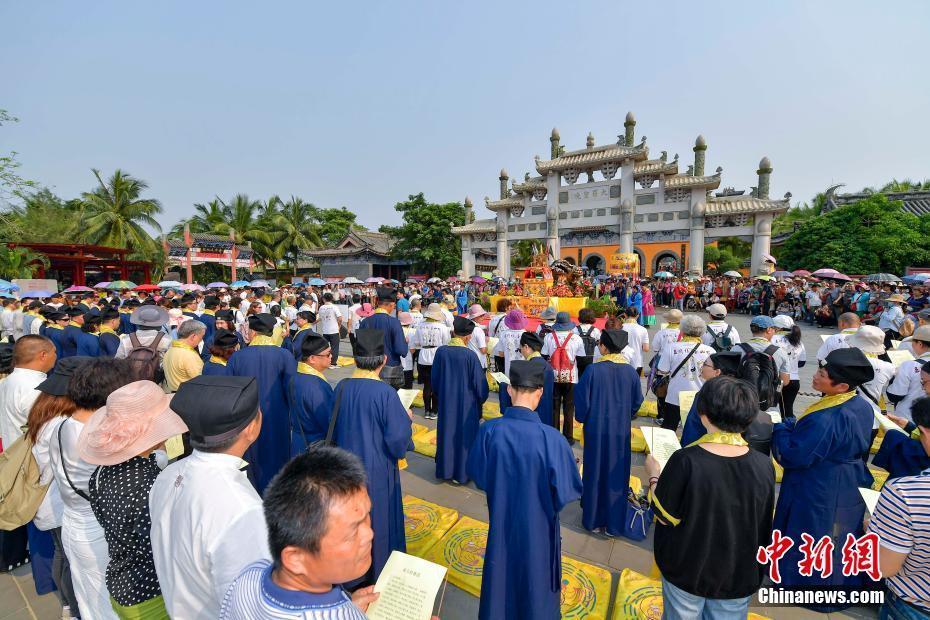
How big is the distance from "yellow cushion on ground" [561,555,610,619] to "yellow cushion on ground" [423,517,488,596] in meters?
0.59

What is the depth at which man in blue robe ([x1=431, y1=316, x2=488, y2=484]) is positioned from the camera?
436cm

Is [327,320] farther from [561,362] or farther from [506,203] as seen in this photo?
[506,203]

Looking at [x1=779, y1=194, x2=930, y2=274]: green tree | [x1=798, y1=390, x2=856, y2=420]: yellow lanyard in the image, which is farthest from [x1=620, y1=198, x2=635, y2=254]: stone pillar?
[x1=798, y1=390, x2=856, y2=420]: yellow lanyard

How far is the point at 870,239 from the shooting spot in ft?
53.7

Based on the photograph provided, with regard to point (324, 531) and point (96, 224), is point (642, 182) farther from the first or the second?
point (96, 224)

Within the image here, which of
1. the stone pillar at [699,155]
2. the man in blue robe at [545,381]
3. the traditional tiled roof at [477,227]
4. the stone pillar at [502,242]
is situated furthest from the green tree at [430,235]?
the man in blue robe at [545,381]

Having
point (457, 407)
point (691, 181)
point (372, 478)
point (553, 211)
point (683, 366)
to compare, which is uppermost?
point (691, 181)

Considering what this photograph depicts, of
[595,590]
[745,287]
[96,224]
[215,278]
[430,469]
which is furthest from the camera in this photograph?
[215,278]

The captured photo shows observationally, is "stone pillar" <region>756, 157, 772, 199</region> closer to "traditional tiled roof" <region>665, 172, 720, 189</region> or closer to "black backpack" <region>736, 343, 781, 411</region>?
"traditional tiled roof" <region>665, 172, 720, 189</region>

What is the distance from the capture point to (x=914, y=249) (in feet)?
51.2

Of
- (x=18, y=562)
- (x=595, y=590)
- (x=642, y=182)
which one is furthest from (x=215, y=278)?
(x=595, y=590)

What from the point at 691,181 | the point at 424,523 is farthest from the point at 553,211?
the point at 424,523

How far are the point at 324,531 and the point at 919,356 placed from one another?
565 centimetres

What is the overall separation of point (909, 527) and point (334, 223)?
40260mm
